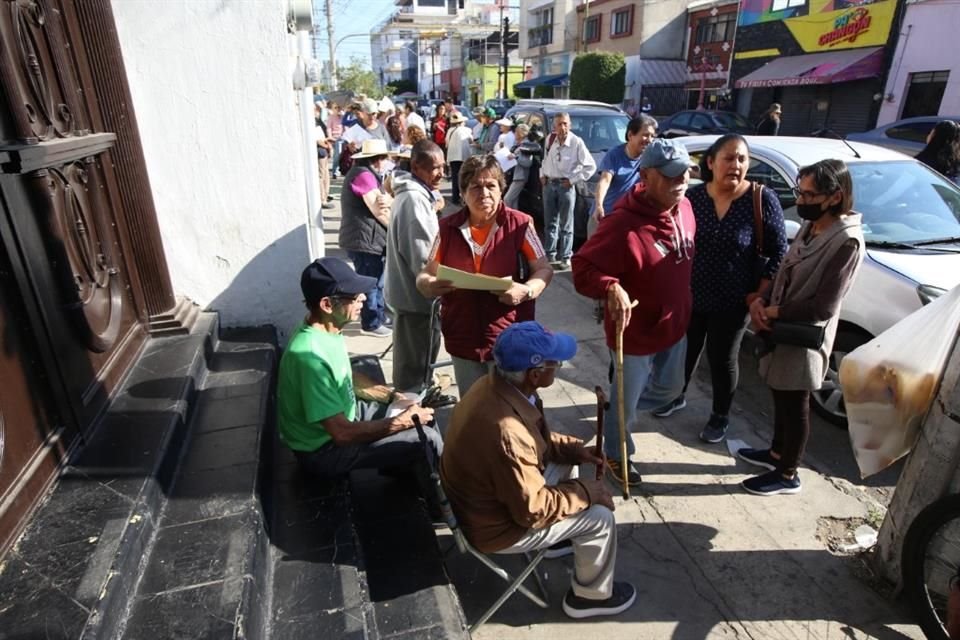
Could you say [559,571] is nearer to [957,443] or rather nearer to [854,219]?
[957,443]

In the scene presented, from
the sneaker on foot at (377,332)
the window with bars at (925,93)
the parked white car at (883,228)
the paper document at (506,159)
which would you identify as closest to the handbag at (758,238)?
the parked white car at (883,228)

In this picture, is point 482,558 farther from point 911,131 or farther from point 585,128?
point 911,131

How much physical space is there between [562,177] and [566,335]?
16.3ft

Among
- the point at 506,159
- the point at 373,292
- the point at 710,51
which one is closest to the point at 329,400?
the point at 373,292

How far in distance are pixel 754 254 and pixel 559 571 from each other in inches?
80.7

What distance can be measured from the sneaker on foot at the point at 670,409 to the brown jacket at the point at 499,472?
193 centimetres

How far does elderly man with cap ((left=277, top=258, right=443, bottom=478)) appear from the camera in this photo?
7.88 ft

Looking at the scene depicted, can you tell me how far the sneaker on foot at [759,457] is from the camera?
3494 millimetres

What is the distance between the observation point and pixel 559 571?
2775 millimetres

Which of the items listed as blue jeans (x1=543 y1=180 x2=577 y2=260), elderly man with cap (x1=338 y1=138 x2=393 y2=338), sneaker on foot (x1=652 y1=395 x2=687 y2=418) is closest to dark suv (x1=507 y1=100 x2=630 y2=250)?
blue jeans (x1=543 y1=180 x2=577 y2=260)

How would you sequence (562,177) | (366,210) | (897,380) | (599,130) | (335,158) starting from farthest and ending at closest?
1. (335,158)
2. (599,130)
3. (562,177)
4. (366,210)
5. (897,380)

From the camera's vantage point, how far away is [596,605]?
249cm

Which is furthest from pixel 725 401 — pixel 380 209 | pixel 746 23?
pixel 746 23

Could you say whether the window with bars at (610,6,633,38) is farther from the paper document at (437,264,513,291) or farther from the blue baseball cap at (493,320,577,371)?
the blue baseball cap at (493,320,577,371)
